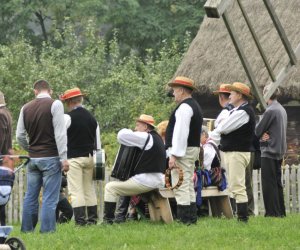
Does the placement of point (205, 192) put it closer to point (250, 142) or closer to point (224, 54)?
point (250, 142)

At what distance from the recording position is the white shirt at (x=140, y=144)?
12570 mm

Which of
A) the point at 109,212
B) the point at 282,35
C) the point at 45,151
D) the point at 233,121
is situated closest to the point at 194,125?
the point at 233,121

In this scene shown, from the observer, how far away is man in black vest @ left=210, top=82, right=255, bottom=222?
12.3 m

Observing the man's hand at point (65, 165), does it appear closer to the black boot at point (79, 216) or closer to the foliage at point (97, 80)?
the black boot at point (79, 216)

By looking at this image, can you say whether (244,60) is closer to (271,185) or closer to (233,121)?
(233,121)

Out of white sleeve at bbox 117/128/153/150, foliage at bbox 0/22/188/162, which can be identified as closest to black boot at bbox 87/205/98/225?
white sleeve at bbox 117/128/153/150

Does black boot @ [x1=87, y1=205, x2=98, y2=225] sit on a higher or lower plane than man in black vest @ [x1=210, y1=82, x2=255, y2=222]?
lower

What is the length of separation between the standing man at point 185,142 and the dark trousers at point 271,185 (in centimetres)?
136

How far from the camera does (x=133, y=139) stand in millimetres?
12609

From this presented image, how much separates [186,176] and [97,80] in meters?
15.5

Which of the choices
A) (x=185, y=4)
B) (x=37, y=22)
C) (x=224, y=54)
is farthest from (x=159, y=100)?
→ (x=37, y=22)

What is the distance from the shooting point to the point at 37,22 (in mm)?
36219

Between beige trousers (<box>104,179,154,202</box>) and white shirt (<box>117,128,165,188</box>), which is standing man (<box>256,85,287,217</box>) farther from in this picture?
beige trousers (<box>104,179,154,202</box>)

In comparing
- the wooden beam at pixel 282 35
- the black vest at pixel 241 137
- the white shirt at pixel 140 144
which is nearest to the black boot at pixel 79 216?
the white shirt at pixel 140 144
